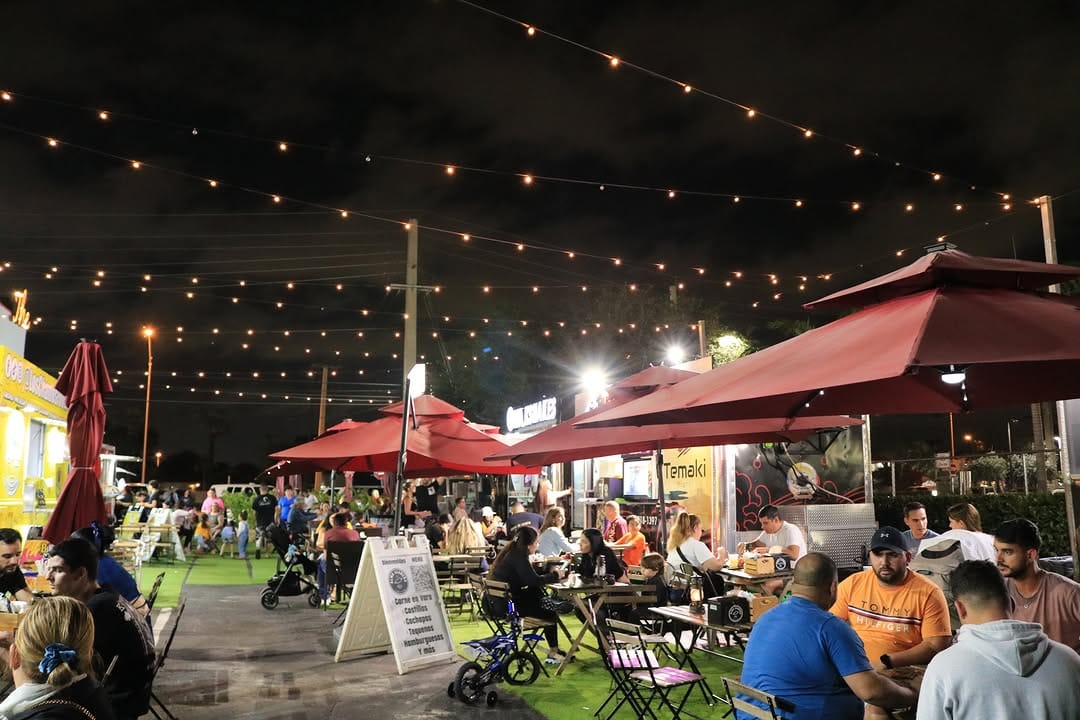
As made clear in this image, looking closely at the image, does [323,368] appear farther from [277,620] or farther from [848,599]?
[848,599]

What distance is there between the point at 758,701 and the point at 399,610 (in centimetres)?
490

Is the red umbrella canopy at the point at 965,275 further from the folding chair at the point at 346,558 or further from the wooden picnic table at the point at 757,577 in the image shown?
the folding chair at the point at 346,558

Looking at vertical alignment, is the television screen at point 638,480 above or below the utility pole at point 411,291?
below

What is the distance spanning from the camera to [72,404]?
9.42m

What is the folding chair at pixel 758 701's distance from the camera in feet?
11.3

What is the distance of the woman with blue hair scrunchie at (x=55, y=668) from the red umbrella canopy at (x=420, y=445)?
7062 mm

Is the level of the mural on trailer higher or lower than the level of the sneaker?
higher

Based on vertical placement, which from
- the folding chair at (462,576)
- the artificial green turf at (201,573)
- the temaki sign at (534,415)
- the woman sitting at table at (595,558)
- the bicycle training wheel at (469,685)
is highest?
the temaki sign at (534,415)

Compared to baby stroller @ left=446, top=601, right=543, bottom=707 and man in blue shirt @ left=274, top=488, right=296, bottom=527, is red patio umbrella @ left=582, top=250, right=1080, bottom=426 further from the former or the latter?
man in blue shirt @ left=274, top=488, right=296, bottom=527

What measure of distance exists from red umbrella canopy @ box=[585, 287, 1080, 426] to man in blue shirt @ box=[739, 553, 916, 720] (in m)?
0.93

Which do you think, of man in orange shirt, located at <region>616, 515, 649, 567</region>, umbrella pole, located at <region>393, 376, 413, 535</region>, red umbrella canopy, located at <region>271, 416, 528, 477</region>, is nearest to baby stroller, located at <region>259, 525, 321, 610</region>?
red umbrella canopy, located at <region>271, 416, 528, 477</region>

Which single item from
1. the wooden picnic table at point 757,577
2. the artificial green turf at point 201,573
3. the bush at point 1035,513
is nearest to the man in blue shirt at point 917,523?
the wooden picnic table at point 757,577

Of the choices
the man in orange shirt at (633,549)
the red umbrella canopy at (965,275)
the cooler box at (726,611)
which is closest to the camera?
the red umbrella canopy at (965,275)

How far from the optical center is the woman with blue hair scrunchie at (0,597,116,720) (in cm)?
288
